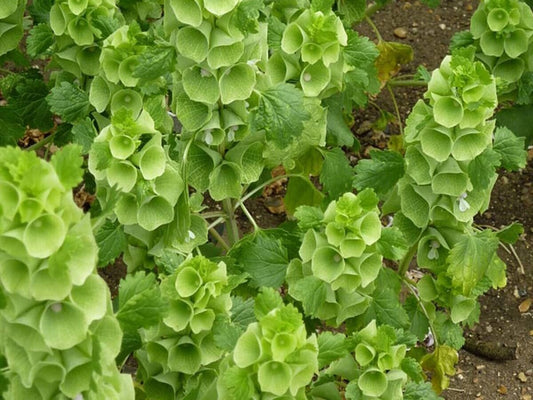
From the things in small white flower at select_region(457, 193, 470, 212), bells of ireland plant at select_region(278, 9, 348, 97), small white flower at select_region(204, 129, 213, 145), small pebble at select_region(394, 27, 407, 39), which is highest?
bells of ireland plant at select_region(278, 9, 348, 97)

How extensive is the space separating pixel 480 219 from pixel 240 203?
1.22 metres

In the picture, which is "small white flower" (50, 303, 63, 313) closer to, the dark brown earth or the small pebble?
the dark brown earth

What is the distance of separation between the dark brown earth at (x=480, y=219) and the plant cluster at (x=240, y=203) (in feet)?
1.33

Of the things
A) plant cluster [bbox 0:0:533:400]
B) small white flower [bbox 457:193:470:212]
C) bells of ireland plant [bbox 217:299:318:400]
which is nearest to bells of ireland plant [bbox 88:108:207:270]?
plant cluster [bbox 0:0:533:400]

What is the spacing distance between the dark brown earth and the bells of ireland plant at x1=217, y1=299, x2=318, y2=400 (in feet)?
5.03

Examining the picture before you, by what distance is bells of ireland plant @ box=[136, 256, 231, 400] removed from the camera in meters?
1.92

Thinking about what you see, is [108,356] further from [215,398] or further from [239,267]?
[239,267]

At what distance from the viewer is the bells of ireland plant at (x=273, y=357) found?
1.60 meters

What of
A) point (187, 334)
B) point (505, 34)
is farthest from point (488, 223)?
point (187, 334)

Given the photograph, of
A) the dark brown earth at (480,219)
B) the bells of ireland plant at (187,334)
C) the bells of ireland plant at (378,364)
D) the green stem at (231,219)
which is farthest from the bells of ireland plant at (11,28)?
the bells of ireland plant at (378,364)

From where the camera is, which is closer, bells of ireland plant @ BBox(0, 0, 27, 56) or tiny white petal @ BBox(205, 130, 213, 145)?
tiny white petal @ BBox(205, 130, 213, 145)

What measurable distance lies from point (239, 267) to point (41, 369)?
0.96m

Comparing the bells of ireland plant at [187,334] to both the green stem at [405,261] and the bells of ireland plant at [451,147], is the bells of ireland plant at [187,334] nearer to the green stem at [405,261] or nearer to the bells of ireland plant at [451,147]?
the bells of ireland plant at [451,147]

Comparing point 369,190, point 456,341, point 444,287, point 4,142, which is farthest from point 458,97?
point 4,142
